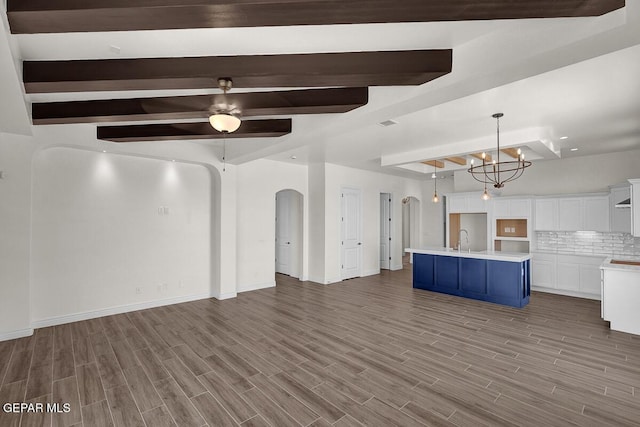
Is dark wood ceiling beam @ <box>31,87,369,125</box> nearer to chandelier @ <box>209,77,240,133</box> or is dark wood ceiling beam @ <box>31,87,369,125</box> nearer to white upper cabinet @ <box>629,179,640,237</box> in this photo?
chandelier @ <box>209,77,240,133</box>

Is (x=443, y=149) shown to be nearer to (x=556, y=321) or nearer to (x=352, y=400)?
(x=556, y=321)

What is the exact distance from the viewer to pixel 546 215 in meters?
6.57

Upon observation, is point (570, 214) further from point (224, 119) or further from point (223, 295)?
point (223, 295)

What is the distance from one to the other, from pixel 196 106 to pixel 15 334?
3916 mm

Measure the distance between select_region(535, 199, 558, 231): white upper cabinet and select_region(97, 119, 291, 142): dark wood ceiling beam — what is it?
5.86m

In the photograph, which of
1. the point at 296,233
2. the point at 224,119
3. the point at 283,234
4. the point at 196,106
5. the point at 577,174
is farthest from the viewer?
the point at 283,234

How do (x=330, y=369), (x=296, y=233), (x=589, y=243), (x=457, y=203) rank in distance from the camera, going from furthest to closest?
1. (x=296, y=233)
2. (x=457, y=203)
3. (x=589, y=243)
4. (x=330, y=369)

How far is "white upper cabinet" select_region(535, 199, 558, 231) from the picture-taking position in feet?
21.2

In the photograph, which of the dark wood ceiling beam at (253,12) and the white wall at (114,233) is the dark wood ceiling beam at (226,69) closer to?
the dark wood ceiling beam at (253,12)

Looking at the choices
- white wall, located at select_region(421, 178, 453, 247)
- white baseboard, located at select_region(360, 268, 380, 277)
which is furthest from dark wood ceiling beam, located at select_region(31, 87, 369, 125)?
white wall, located at select_region(421, 178, 453, 247)

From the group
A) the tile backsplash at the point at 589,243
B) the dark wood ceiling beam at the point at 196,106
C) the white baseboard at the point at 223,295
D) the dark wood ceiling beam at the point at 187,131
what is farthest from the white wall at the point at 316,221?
the tile backsplash at the point at 589,243

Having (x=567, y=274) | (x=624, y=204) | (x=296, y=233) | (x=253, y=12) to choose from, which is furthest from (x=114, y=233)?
(x=624, y=204)

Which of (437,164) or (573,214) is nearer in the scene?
(573,214)

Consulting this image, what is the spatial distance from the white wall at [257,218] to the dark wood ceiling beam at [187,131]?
2.17 meters
